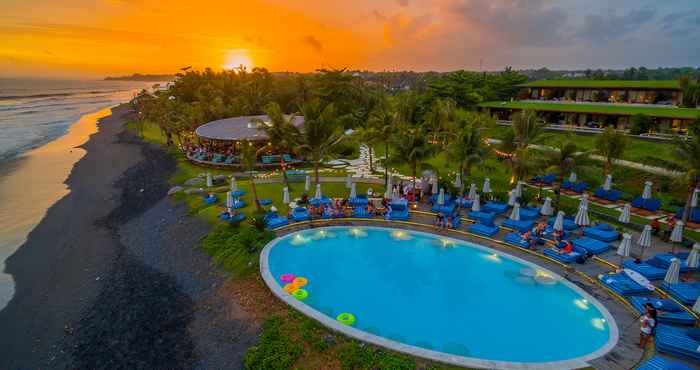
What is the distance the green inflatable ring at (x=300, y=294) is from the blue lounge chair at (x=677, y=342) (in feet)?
39.5

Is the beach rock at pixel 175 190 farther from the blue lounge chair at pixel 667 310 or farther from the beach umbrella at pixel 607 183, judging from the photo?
the beach umbrella at pixel 607 183

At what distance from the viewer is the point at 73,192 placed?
3203 centimetres

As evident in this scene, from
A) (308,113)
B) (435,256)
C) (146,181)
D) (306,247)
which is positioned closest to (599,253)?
(435,256)

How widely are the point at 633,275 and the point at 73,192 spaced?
40.3 metres

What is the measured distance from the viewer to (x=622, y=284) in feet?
45.8

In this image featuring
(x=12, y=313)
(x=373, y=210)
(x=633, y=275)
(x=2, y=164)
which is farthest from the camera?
(x=2, y=164)

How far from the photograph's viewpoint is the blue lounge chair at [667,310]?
39.7ft

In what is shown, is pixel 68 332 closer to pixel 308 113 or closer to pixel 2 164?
pixel 308 113

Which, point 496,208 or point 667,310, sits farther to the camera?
point 496,208

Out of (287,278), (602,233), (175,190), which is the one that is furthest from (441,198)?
(175,190)

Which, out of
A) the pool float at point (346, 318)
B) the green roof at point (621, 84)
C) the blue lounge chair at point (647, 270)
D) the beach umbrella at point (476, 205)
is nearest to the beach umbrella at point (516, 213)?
the beach umbrella at point (476, 205)

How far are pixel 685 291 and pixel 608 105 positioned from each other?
157 feet

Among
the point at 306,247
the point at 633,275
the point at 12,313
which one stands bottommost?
the point at 12,313

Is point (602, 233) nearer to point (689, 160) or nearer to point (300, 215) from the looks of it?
point (689, 160)
